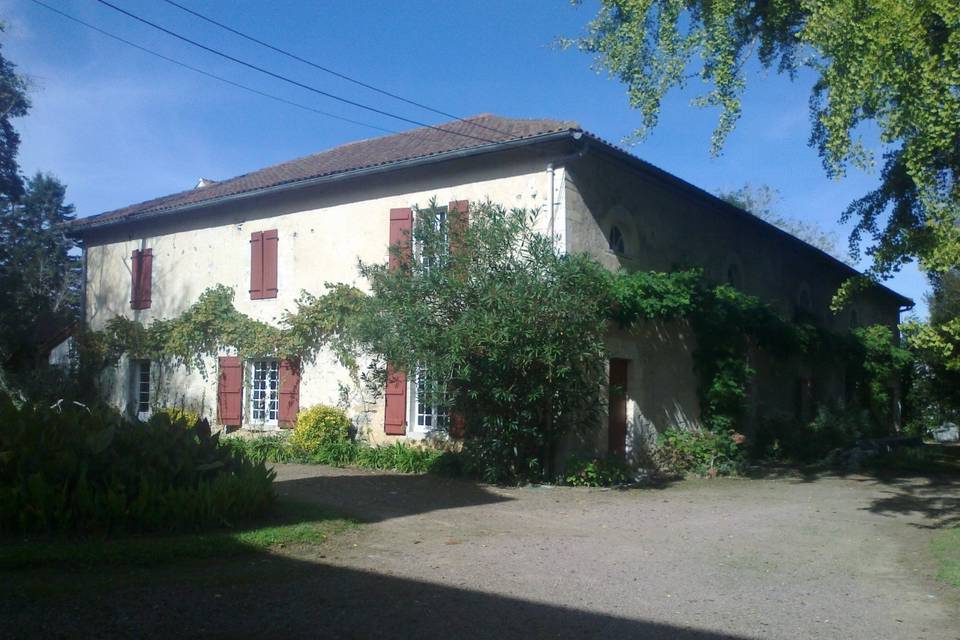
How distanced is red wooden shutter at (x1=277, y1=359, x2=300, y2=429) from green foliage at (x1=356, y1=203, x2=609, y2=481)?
4.33 m

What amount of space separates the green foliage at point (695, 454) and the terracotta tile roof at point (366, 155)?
6206 mm

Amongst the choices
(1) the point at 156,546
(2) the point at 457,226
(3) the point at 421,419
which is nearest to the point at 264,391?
(3) the point at 421,419

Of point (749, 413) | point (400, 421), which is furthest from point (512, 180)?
point (749, 413)

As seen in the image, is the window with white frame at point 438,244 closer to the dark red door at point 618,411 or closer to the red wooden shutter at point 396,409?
the red wooden shutter at point 396,409

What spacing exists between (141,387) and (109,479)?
42.5 feet

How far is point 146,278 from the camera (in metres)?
20.0

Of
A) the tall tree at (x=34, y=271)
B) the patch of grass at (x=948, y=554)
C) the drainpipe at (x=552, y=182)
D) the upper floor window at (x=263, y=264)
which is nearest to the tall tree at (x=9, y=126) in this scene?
the tall tree at (x=34, y=271)

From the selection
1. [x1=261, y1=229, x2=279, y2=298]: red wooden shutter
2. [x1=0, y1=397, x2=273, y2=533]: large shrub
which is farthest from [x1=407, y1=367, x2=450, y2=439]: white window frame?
[x1=0, y1=397, x2=273, y2=533]: large shrub

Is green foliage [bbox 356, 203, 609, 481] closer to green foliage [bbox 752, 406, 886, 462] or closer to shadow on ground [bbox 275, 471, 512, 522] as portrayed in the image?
shadow on ground [bbox 275, 471, 512, 522]

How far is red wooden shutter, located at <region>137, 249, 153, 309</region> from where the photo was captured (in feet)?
65.4

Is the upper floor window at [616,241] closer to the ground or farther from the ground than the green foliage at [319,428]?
farther from the ground

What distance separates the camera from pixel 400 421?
50.6 ft

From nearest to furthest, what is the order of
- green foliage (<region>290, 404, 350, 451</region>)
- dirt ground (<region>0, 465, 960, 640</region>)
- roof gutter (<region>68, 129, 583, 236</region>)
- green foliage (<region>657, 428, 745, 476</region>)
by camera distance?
1. dirt ground (<region>0, 465, 960, 640</region>)
2. roof gutter (<region>68, 129, 583, 236</region>)
3. green foliage (<region>657, 428, 745, 476</region>)
4. green foliage (<region>290, 404, 350, 451</region>)

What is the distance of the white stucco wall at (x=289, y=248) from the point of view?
15.0 m
